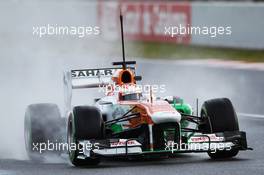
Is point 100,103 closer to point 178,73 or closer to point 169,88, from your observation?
point 169,88

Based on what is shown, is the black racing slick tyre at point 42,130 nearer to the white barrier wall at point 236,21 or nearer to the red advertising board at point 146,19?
the white barrier wall at point 236,21

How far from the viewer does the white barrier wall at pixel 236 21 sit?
1102 inches

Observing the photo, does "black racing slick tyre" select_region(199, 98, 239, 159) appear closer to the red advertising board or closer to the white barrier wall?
the white barrier wall

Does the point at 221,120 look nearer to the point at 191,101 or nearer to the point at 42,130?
the point at 42,130

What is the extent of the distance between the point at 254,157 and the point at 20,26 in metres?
19.2

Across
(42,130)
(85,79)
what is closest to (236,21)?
(85,79)

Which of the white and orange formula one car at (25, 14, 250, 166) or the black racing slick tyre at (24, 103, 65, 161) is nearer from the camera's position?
the white and orange formula one car at (25, 14, 250, 166)

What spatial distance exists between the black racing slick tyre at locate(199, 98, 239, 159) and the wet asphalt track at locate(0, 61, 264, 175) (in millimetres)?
137

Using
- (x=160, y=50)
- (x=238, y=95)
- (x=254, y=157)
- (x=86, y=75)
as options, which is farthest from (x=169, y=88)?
(x=160, y=50)

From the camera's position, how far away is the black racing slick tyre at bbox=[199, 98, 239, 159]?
1114cm

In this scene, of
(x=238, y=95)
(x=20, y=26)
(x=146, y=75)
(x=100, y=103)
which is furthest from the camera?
(x=20, y=26)

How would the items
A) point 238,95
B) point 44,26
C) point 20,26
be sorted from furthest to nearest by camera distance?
point 20,26 < point 44,26 < point 238,95

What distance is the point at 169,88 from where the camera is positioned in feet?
66.0
